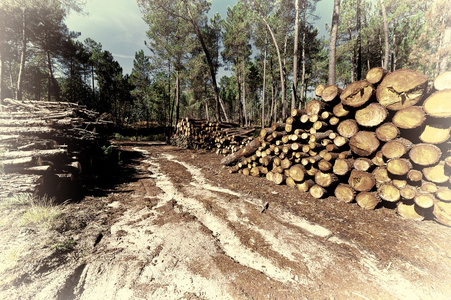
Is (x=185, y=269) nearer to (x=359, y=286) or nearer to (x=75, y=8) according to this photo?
(x=359, y=286)

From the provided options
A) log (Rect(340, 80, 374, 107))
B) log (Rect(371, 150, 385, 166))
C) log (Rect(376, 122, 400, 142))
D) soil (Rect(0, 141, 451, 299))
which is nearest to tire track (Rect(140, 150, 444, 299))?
soil (Rect(0, 141, 451, 299))

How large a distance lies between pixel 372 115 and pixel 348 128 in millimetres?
527

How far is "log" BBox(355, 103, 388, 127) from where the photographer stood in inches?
137

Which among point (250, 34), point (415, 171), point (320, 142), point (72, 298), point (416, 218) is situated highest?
point (250, 34)

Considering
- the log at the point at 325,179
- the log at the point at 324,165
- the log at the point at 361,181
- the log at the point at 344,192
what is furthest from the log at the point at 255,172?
the log at the point at 361,181

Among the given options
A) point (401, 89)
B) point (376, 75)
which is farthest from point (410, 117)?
point (376, 75)

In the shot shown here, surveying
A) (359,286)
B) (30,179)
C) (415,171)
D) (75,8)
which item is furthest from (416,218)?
(75,8)

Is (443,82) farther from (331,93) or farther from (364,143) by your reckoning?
(331,93)

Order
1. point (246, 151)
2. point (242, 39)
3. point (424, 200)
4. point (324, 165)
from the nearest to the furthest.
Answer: point (424, 200)
point (324, 165)
point (246, 151)
point (242, 39)

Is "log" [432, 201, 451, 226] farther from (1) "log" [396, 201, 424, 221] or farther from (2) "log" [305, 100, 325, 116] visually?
(2) "log" [305, 100, 325, 116]

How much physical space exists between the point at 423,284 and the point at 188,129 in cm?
1246

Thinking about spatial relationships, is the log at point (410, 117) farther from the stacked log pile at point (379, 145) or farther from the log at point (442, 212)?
the log at point (442, 212)

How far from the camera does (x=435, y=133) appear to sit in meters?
3.08

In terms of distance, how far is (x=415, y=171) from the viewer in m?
3.19
